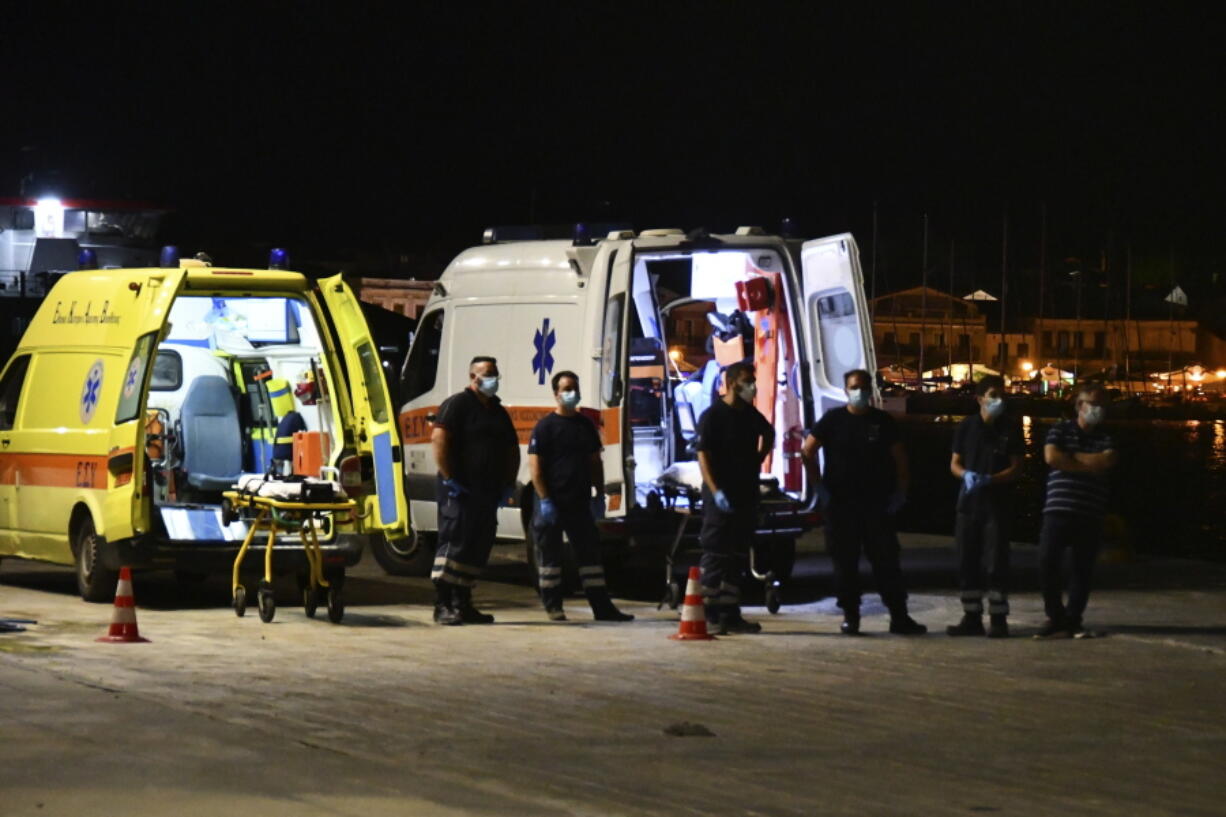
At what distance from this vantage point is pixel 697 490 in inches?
568

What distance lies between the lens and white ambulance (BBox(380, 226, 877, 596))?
14359 mm

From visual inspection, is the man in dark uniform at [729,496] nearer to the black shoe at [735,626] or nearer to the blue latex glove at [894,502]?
the black shoe at [735,626]

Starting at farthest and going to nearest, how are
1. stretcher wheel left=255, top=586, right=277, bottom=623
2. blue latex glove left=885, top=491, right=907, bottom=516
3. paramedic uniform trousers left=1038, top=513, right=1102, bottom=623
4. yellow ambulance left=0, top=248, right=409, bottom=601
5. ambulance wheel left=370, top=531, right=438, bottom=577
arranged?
1. ambulance wheel left=370, top=531, right=438, bottom=577
2. yellow ambulance left=0, top=248, right=409, bottom=601
3. blue latex glove left=885, top=491, right=907, bottom=516
4. stretcher wheel left=255, top=586, right=277, bottom=623
5. paramedic uniform trousers left=1038, top=513, right=1102, bottom=623

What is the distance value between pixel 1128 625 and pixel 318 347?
5.95 m

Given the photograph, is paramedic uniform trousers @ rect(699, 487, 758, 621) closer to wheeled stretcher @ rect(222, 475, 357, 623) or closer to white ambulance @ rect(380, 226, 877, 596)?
white ambulance @ rect(380, 226, 877, 596)

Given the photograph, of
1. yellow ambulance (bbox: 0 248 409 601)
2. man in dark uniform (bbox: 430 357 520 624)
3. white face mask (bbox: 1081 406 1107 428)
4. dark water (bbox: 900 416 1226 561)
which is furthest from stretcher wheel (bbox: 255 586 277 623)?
dark water (bbox: 900 416 1226 561)

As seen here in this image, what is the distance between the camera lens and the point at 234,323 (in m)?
15.5

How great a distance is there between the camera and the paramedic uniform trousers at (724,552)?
40.8 ft

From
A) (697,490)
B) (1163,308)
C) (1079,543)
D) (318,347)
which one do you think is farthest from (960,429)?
(1163,308)

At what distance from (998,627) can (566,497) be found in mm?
2840

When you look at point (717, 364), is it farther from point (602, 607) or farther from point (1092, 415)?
point (1092, 415)

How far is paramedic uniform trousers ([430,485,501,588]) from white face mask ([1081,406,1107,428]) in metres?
3.62

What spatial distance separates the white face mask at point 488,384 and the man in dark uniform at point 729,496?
4.45 ft

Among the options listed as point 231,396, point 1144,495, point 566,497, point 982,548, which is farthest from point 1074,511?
point 1144,495
